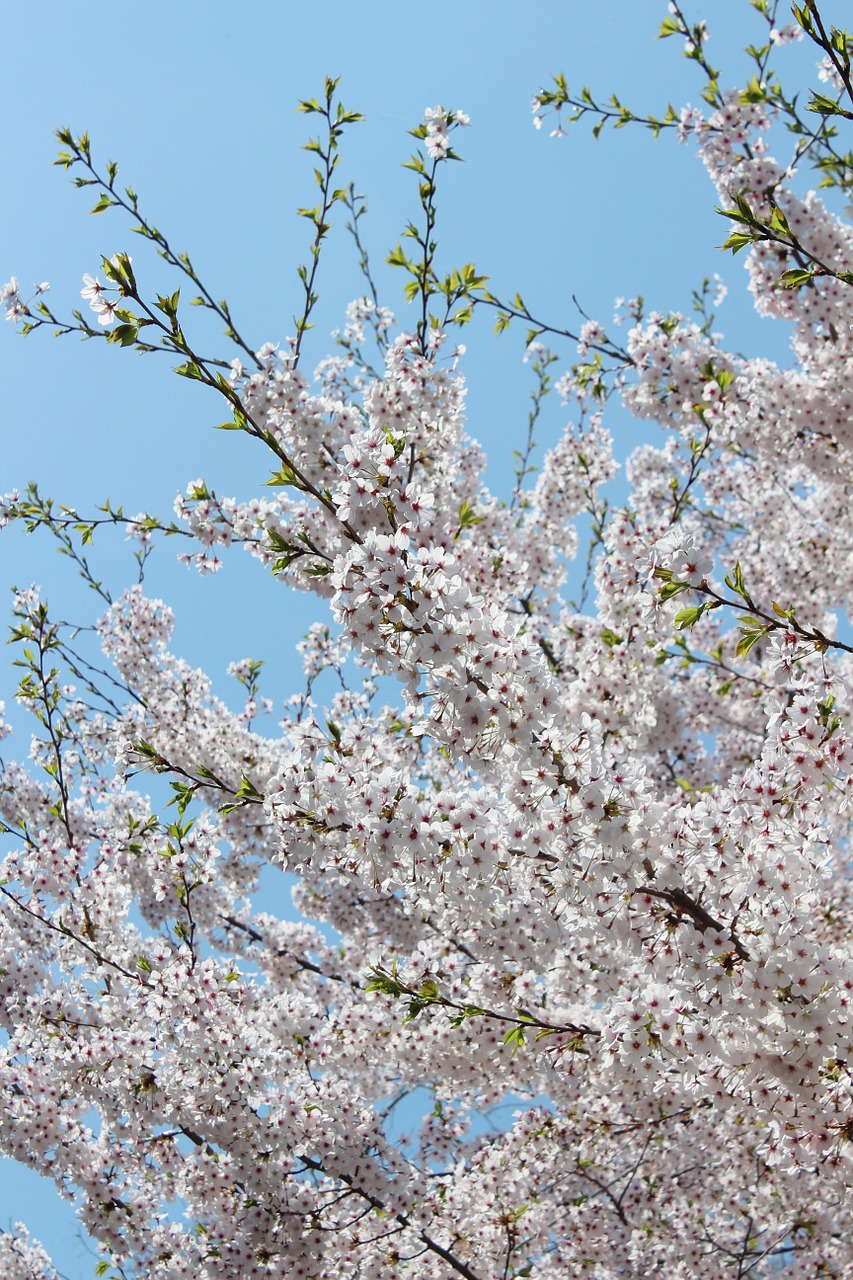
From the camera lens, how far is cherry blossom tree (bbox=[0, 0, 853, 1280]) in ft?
11.1

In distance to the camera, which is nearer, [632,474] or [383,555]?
[383,555]

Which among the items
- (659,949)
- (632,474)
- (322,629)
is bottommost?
(659,949)

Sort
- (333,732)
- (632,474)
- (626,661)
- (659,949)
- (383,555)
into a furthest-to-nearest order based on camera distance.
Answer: (632,474) → (626,661) → (333,732) → (659,949) → (383,555)

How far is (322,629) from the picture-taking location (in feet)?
32.5

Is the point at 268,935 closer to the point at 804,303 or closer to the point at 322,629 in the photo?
the point at 322,629

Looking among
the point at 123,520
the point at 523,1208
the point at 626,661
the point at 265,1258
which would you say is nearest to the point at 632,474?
the point at 626,661

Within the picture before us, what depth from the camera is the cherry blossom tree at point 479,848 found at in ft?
11.1

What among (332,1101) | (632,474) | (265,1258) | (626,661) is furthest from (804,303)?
(265,1258)

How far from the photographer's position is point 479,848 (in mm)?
3639

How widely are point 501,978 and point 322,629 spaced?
5.39 m

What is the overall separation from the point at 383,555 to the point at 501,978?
11.1 ft

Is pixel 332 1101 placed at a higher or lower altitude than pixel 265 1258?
higher

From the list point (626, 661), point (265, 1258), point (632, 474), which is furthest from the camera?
point (632, 474)

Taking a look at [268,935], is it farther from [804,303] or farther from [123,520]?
[804,303]
